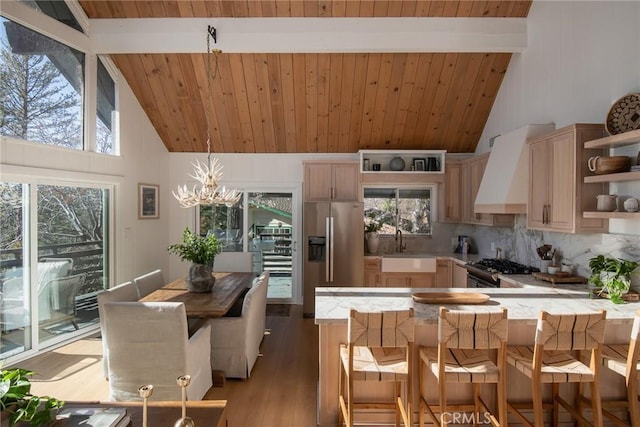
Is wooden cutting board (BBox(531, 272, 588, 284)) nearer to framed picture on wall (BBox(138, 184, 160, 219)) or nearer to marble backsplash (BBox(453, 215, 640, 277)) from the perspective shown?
marble backsplash (BBox(453, 215, 640, 277))

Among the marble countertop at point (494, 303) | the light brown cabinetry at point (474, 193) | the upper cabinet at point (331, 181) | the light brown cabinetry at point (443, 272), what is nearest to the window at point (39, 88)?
the upper cabinet at point (331, 181)

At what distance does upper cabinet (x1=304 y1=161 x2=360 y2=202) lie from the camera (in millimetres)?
5594

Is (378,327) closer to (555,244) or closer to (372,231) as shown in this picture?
(555,244)

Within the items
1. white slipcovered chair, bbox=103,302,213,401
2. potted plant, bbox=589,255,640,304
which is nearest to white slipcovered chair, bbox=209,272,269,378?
white slipcovered chair, bbox=103,302,213,401

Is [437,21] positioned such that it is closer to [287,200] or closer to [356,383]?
[287,200]

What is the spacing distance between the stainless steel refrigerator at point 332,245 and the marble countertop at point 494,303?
214cm

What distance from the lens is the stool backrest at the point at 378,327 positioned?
2.01 metres

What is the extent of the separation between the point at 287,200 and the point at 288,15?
2.83 metres

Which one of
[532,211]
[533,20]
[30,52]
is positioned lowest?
[532,211]

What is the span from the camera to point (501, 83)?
4875 millimetres

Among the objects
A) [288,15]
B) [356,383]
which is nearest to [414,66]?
[288,15]

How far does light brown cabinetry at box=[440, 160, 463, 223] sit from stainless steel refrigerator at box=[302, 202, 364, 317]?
1410 mm

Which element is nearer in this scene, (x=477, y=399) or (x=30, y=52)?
(x=477, y=399)

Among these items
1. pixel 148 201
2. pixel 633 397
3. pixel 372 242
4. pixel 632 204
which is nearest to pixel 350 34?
pixel 372 242
